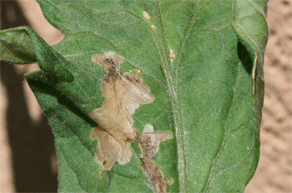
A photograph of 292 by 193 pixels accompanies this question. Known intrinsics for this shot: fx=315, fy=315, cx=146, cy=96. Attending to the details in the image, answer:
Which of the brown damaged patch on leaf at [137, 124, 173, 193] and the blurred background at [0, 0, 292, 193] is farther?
the blurred background at [0, 0, 292, 193]

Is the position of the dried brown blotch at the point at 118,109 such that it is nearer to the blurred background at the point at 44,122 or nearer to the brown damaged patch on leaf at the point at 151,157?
the brown damaged patch on leaf at the point at 151,157

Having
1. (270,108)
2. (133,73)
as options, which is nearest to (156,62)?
(133,73)

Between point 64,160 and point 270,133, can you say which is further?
point 270,133

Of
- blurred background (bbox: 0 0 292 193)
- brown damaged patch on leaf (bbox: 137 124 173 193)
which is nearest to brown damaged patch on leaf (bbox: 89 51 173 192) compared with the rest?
brown damaged patch on leaf (bbox: 137 124 173 193)

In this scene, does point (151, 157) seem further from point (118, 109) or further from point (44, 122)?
point (44, 122)

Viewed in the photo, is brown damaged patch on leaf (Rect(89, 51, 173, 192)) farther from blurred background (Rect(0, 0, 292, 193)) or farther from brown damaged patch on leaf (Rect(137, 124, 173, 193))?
blurred background (Rect(0, 0, 292, 193))

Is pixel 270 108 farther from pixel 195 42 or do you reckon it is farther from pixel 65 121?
pixel 65 121

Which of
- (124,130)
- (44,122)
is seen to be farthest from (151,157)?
(44,122)

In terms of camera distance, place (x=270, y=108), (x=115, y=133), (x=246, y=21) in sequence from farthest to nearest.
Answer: (x=270, y=108) → (x=115, y=133) → (x=246, y=21)
